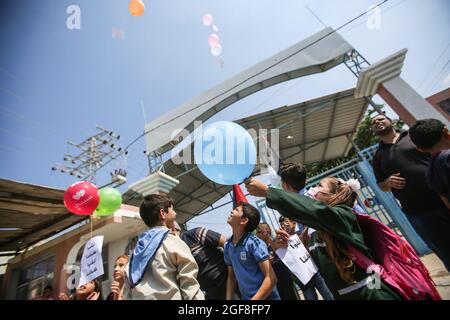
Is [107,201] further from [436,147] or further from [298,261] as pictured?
[436,147]

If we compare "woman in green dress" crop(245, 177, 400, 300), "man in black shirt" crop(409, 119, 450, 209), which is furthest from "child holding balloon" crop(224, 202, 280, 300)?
"man in black shirt" crop(409, 119, 450, 209)

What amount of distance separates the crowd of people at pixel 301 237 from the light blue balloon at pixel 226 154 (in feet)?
0.91

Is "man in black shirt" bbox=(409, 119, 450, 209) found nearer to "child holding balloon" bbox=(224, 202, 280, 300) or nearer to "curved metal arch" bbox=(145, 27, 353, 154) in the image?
"child holding balloon" bbox=(224, 202, 280, 300)

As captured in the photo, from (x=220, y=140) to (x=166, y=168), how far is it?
584cm

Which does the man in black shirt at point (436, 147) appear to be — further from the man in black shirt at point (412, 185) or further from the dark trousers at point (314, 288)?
the dark trousers at point (314, 288)

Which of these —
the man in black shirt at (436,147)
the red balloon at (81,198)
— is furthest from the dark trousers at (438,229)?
the red balloon at (81,198)

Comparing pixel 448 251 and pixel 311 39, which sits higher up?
pixel 311 39

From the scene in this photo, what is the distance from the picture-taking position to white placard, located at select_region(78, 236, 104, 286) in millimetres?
2154

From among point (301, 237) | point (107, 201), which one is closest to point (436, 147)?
point (301, 237)
